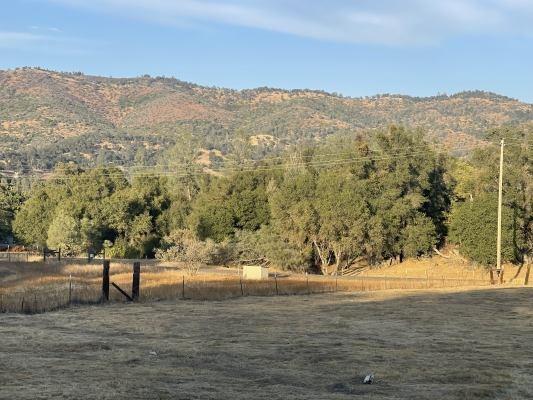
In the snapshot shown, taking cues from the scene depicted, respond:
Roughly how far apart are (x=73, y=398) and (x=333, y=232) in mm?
62607

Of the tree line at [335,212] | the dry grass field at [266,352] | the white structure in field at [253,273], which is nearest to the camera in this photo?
the dry grass field at [266,352]

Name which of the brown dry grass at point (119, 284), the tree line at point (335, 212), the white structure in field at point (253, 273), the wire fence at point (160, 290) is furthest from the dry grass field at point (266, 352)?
the tree line at point (335, 212)

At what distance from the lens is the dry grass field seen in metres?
14.5

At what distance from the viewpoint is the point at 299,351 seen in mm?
19984

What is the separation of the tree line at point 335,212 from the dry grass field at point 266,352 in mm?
31001

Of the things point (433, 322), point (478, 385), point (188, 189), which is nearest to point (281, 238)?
point (188, 189)

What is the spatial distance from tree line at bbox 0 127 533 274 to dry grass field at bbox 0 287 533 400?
31.0 metres

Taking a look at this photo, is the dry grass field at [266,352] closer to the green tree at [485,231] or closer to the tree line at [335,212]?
the tree line at [335,212]

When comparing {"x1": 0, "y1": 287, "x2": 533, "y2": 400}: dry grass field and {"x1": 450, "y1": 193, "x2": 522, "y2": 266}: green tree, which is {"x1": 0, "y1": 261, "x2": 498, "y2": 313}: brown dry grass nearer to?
{"x1": 0, "y1": 287, "x2": 533, "y2": 400}: dry grass field

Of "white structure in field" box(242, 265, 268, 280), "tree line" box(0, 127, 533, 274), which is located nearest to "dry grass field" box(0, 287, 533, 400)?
"white structure in field" box(242, 265, 268, 280)

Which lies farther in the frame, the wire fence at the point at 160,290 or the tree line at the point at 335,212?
the tree line at the point at 335,212

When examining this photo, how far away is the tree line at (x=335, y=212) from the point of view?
230 feet

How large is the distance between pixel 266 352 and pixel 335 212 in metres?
55.4

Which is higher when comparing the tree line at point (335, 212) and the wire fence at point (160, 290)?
the tree line at point (335, 212)
